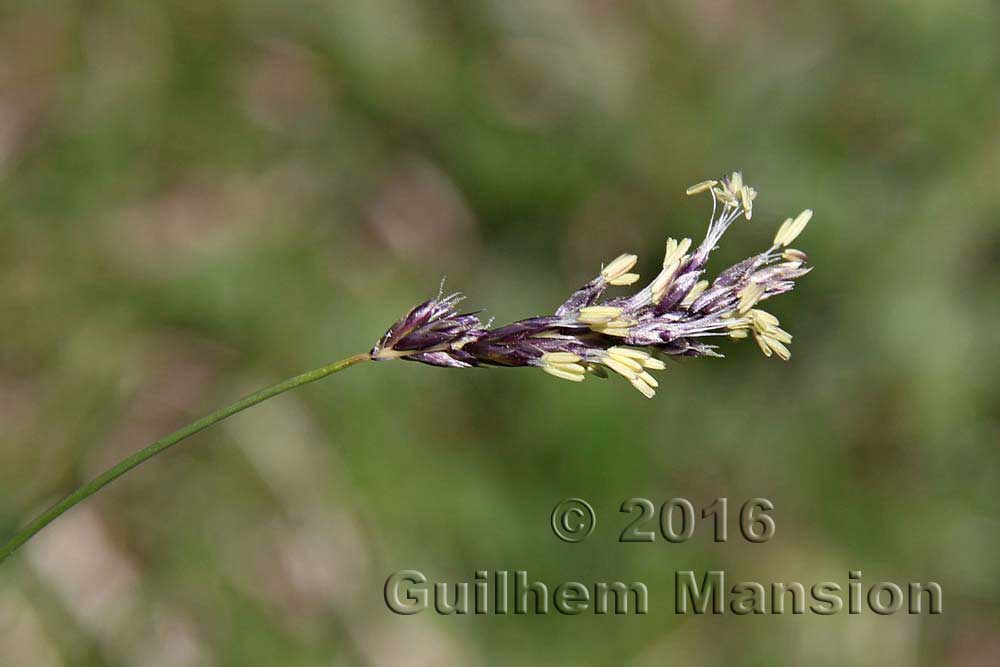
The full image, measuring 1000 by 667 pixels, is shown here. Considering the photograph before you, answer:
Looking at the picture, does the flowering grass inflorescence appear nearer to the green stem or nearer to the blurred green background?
the green stem

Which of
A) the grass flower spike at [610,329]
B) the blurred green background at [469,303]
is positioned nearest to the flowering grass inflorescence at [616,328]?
the grass flower spike at [610,329]

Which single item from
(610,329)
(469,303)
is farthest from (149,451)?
(469,303)

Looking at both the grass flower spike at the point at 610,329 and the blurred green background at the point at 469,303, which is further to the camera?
the blurred green background at the point at 469,303

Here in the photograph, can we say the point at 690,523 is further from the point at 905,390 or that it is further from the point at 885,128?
the point at 885,128

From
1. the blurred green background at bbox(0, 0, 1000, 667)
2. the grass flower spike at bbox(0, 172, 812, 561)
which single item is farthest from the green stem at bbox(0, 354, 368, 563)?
the blurred green background at bbox(0, 0, 1000, 667)

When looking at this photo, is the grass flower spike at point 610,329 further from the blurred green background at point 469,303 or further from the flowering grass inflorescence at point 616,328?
the blurred green background at point 469,303

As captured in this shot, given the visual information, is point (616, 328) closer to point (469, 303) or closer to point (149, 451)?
point (149, 451)

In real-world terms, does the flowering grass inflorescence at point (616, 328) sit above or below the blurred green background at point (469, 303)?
below
